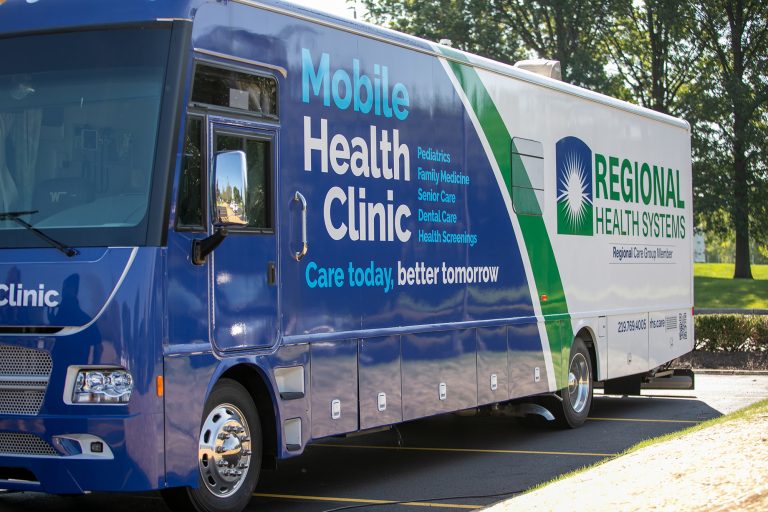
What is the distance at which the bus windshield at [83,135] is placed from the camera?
762 cm

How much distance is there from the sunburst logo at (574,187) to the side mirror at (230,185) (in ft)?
20.5

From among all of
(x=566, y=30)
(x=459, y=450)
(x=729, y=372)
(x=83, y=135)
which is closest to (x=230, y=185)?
(x=83, y=135)

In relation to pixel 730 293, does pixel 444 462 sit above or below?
below

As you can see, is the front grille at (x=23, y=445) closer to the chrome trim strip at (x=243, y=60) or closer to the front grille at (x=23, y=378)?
the front grille at (x=23, y=378)

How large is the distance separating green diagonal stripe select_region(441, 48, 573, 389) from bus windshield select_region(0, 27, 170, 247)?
4.29 metres

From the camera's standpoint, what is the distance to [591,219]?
14.4m

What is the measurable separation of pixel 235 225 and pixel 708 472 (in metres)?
3.67

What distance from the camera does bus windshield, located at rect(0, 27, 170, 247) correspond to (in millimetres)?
7621

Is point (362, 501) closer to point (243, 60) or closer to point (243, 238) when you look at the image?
point (243, 238)

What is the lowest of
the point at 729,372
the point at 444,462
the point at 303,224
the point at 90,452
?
the point at 444,462

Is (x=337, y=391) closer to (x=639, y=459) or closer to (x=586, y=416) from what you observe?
Result: (x=639, y=459)

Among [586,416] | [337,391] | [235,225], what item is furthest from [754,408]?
[235,225]

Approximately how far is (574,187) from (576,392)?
91.4 inches

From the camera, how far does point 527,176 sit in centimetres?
1288
